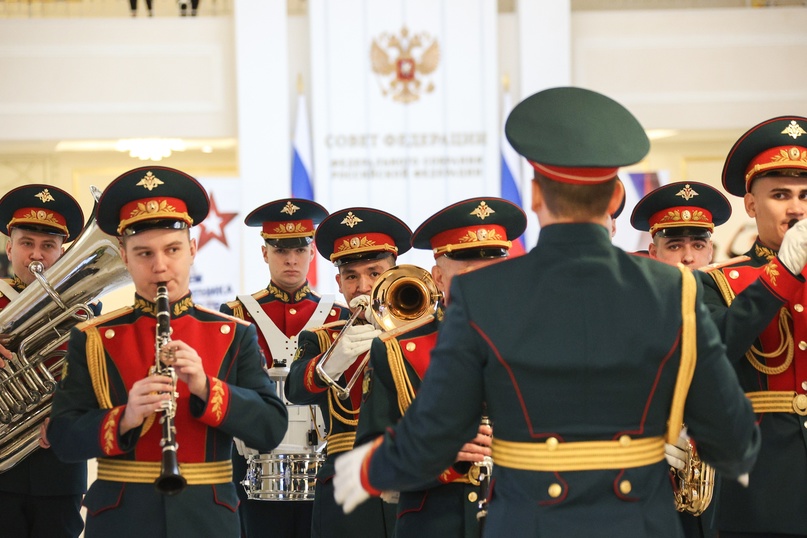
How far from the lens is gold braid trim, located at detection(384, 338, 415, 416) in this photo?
352cm

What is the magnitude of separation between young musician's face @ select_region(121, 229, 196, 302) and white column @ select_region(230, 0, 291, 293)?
835 centimetres

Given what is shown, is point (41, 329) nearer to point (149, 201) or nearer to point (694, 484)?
point (149, 201)

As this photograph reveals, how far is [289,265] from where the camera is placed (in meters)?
6.00

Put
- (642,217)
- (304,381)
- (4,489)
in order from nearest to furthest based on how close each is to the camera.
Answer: (304,381) → (4,489) → (642,217)

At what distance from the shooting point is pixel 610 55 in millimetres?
12094

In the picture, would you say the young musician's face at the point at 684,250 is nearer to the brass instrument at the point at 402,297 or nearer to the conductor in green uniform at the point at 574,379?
the brass instrument at the point at 402,297

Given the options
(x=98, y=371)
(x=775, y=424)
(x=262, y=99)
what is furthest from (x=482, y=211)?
(x=262, y=99)

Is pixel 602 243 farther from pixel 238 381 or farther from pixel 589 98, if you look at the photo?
pixel 238 381

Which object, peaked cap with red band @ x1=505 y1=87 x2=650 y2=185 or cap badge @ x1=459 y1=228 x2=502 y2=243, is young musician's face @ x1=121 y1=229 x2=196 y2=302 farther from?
peaked cap with red band @ x1=505 y1=87 x2=650 y2=185

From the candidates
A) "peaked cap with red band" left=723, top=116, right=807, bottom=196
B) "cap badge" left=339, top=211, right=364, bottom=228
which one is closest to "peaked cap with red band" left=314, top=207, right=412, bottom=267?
"cap badge" left=339, top=211, right=364, bottom=228

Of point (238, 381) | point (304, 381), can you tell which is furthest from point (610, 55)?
point (238, 381)

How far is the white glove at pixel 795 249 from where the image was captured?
120 inches

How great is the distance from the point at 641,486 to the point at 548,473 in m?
0.21

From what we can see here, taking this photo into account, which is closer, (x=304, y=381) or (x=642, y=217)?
(x=304, y=381)
